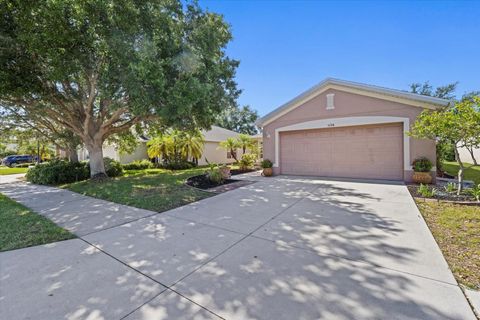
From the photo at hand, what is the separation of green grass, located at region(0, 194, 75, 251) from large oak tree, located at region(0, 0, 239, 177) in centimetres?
425

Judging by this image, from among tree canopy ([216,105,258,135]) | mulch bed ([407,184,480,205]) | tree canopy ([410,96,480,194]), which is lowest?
mulch bed ([407,184,480,205])

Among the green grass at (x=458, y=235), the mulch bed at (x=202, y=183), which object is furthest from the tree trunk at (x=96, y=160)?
the green grass at (x=458, y=235)

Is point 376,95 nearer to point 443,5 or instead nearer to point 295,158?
point 443,5

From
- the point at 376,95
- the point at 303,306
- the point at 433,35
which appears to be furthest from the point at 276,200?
the point at 433,35

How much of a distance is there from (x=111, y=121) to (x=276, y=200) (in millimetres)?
9578

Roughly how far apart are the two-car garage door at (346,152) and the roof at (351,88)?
43.7 inches

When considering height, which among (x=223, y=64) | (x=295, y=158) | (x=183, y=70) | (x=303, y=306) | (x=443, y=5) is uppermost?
(x=443, y=5)

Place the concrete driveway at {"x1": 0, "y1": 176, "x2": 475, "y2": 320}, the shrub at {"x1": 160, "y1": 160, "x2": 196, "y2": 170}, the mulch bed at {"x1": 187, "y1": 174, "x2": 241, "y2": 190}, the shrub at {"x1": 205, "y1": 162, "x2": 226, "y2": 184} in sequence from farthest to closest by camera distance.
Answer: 1. the shrub at {"x1": 160, "y1": 160, "x2": 196, "y2": 170}
2. the shrub at {"x1": 205, "y1": 162, "x2": 226, "y2": 184}
3. the mulch bed at {"x1": 187, "y1": 174, "x2": 241, "y2": 190}
4. the concrete driveway at {"x1": 0, "y1": 176, "x2": 475, "y2": 320}

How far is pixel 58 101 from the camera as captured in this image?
9.55 metres

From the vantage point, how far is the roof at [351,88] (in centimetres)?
835

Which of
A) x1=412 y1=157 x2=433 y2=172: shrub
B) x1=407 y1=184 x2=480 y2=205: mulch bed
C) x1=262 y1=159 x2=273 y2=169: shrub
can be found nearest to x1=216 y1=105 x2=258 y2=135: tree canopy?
x1=262 y1=159 x2=273 y2=169: shrub

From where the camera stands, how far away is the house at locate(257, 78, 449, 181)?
29.0ft

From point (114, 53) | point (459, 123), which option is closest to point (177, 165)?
point (114, 53)

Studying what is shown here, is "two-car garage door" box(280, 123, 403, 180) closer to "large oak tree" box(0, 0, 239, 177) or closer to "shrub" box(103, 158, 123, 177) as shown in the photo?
"large oak tree" box(0, 0, 239, 177)
